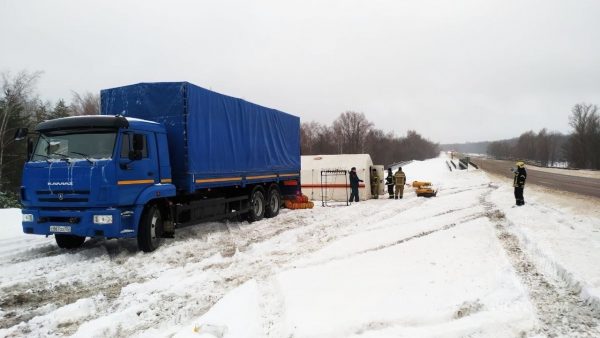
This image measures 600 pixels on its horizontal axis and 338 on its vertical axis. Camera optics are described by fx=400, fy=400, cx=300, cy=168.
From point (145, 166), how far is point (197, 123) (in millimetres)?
1866

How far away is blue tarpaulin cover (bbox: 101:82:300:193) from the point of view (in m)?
9.12

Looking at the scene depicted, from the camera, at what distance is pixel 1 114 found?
32.0m

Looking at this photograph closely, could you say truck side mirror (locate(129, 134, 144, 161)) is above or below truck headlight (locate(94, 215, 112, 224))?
above

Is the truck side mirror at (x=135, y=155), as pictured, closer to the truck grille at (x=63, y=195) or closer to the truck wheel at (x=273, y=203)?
the truck grille at (x=63, y=195)

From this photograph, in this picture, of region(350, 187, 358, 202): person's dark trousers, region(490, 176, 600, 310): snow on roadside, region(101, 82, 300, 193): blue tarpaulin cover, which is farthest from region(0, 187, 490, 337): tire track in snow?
region(350, 187, 358, 202): person's dark trousers

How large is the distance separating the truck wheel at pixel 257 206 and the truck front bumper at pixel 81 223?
530 centimetres

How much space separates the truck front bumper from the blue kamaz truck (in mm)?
18

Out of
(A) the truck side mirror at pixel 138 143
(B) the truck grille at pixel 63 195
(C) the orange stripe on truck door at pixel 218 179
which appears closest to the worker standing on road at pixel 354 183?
(C) the orange stripe on truck door at pixel 218 179

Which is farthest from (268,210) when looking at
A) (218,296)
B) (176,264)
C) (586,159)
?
(586,159)

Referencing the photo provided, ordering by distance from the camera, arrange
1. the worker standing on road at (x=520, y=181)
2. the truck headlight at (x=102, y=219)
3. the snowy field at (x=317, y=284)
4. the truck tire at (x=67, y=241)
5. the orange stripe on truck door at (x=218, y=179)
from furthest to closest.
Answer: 1. the worker standing on road at (x=520, y=181)
2. the orange stripe on truck door at (x=218, y=179)
3. the truck tire at (x=67, y=241)
4. the truck headlight at (x=102, y=219)
5. the snowy field at (x=317, y=284)

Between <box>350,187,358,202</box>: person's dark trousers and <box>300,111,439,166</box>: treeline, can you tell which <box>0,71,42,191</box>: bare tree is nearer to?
<box>350,187,358,202</box>: person's dark trousers

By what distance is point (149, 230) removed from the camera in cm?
802

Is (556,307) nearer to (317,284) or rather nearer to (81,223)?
(317,284)

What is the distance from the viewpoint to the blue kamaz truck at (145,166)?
7.29m
